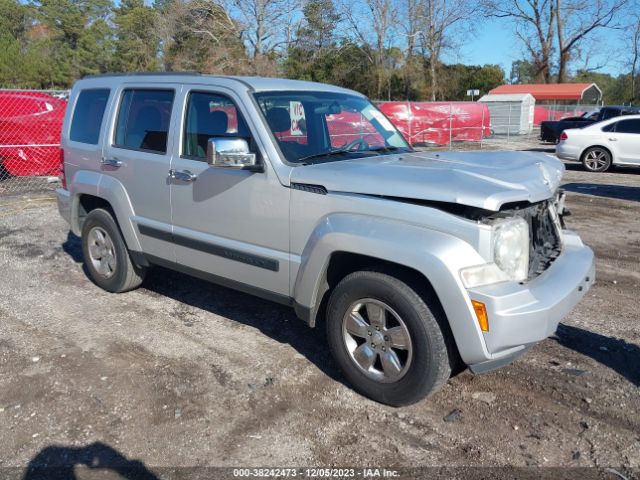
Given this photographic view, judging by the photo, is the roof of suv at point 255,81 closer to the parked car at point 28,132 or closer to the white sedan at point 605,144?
the parked car at point 28,132

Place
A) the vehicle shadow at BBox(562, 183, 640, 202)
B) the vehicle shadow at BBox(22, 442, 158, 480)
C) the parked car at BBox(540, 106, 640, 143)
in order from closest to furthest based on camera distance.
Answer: the vehicle shadow at BBox(22, 442, 158, 480) → the vehicle shadow at BBox(562, 183, 640, 202) → the parked car at BBox(540, 106, 640, 143)

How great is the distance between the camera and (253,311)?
5.09m

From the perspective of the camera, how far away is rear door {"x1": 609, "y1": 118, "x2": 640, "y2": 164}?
46.4ft

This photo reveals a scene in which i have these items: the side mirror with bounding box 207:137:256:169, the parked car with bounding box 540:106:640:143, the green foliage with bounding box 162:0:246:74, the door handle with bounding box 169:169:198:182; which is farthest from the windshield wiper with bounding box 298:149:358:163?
the green foliage with bounding box 162:0:246:74

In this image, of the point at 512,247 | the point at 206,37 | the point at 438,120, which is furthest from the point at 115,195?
the point at 206,37

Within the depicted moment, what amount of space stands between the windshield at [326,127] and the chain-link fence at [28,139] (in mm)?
8636

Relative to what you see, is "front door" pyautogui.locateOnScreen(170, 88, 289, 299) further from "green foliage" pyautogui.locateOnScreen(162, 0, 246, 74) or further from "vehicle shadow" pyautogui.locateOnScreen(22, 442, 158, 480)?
"green foliage" pyautogui.locateOnScreen(162, 0, 246, 74)

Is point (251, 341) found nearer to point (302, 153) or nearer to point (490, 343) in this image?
point (302, 153)

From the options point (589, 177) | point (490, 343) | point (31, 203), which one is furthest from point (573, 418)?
point (589, 177)

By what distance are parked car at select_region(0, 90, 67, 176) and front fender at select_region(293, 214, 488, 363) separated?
10.2 m

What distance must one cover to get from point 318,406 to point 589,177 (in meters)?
12.4

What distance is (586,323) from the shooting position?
15.4 ft

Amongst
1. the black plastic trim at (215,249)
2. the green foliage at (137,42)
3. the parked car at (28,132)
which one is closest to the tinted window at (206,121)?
the black plastic trim at (215,249)

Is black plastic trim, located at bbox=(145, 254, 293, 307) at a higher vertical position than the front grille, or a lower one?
lower
